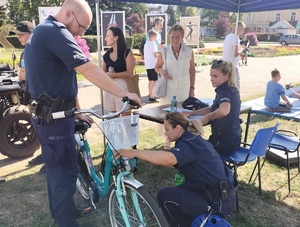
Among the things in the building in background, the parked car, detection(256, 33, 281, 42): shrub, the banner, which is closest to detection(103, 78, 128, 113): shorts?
the banner

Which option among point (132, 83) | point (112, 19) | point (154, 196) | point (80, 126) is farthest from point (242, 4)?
point (80, 126)

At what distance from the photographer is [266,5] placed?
632 centimetres

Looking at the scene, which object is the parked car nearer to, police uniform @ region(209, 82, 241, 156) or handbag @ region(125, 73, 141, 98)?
handbag @ region(125, 73, 141, 98)

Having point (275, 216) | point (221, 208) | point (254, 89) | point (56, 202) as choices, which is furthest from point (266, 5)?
point (56, 202)

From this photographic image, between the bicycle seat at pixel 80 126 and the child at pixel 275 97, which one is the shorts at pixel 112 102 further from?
the child at pixel 275 97

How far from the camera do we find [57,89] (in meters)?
2.18

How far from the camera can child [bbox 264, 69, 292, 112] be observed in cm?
627

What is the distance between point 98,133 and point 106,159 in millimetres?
3033

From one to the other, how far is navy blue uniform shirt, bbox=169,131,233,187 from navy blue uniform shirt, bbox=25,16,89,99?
911 mm

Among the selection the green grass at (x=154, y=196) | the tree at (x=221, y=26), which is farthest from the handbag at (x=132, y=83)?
the tree at (x=221, y=26)

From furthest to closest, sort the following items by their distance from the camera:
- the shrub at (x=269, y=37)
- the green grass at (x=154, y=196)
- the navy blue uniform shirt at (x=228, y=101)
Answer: the shrub at (x=269, y=37), the navy blue uniform shirt at (x=228, y=101), the green grass at (x=154, y=196)

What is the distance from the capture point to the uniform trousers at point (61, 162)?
2260mm

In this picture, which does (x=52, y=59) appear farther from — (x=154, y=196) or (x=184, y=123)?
(x=154, y=196)

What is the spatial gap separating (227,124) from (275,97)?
3738 millimetres
